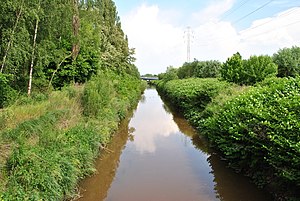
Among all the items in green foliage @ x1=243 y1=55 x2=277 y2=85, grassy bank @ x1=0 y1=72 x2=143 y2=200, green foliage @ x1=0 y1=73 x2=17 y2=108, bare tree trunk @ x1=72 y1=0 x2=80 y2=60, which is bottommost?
grassy bank @ x1=0 y1=72 x2=143 y2=200

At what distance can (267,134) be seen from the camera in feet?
24.3

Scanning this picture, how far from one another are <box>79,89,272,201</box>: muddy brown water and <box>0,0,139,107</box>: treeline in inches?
188

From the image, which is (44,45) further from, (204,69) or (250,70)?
(204,69)

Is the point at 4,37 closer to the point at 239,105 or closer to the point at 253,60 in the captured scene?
the point at 239,105

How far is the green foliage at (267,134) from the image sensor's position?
22.0 ft

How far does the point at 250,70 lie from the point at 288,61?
9792 mm

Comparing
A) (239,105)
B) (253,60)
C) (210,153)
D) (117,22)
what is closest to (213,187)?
(239,105)

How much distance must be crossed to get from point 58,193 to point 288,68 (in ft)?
93.6

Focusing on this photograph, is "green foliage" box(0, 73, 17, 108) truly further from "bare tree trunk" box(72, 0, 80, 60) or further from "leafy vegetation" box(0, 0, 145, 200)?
"bare tree trunk" box(72, 0, 80, 60)

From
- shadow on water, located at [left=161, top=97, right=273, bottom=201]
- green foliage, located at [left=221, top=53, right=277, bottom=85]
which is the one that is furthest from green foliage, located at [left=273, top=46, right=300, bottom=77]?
shadow on water, located at [left=161, top=97, right=273, bottom=201]

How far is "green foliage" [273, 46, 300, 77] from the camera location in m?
29.2

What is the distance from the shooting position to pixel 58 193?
643cm

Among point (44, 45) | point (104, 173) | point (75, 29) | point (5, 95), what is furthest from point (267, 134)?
point (75, 29)

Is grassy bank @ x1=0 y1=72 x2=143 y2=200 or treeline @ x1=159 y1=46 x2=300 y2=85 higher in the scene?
treeline @ x1=159 y1=46 x2=300 y2=85
